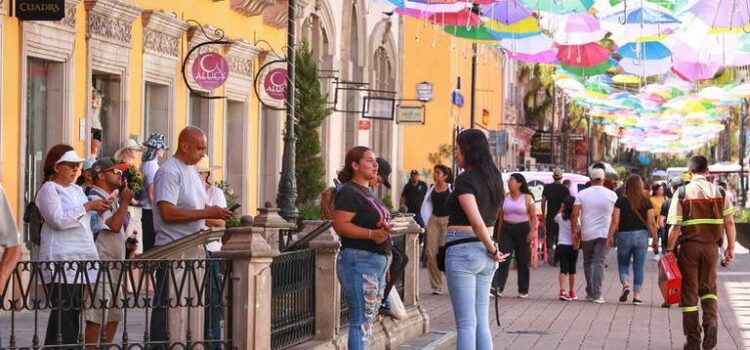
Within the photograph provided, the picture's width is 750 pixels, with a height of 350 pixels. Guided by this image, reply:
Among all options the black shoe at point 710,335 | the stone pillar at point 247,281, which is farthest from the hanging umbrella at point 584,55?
the stone pillar at point 247,281

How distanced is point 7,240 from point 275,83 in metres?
20.2

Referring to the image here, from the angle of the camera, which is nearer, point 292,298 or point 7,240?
point 7,240

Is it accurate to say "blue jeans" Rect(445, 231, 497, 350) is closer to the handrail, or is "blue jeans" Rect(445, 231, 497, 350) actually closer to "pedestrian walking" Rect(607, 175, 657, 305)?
the handrail

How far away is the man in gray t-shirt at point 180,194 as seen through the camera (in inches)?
424

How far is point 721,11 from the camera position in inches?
792

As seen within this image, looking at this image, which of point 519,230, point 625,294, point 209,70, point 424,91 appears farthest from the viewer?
point 424,91

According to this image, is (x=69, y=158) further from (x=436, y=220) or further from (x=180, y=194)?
(x=436, y=220)

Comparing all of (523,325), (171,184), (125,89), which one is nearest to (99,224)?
(171,184)

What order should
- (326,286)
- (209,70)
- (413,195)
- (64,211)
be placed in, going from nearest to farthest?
(64,211) < (326,286) < (209,70) < (413,195)

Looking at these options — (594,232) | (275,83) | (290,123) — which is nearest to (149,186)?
(290,123)

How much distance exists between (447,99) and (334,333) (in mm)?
38746

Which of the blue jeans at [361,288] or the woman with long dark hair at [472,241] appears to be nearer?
the woman with long dark hair at [472,241]

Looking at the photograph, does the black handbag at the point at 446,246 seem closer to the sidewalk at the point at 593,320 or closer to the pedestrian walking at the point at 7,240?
the sidewalk at the point at 593,320

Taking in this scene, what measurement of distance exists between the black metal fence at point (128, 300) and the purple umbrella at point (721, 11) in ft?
36.4
